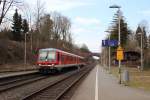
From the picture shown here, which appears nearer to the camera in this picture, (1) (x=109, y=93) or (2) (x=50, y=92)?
(1) (x=109, y=93)

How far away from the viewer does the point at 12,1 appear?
179ft

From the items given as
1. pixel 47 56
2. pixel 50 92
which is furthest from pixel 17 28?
pixel 50 92

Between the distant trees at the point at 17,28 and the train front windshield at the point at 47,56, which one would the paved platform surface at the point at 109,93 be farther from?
the distant trees at the point at 17,28

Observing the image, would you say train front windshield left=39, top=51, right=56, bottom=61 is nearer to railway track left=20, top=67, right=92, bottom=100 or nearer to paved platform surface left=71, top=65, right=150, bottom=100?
railway track left=20, top=67, right=92, bottom=100

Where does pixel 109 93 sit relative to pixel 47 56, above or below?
below

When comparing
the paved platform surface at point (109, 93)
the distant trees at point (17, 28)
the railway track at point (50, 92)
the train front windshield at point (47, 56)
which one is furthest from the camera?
the distant trees at point (17, 28)

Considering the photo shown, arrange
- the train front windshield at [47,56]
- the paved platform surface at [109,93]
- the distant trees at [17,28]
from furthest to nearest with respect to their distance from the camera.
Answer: the distant trees at [17,28], the train front windshield at [47,56], the paved platform surface at [109,93]

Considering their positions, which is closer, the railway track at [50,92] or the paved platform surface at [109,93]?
the paved platform surface at [109,93]

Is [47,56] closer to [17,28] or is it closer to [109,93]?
[109,93]

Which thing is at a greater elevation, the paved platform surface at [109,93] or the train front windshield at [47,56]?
the train front windshield at [47,56]

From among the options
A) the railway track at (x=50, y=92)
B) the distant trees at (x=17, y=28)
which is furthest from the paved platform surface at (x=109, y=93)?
the distant trees at (x=17, y=28)

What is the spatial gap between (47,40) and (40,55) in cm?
6066

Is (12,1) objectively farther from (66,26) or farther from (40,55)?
(66,26)

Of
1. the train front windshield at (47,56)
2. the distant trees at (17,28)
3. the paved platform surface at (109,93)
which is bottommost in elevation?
the paved platform surface at (109,93)
